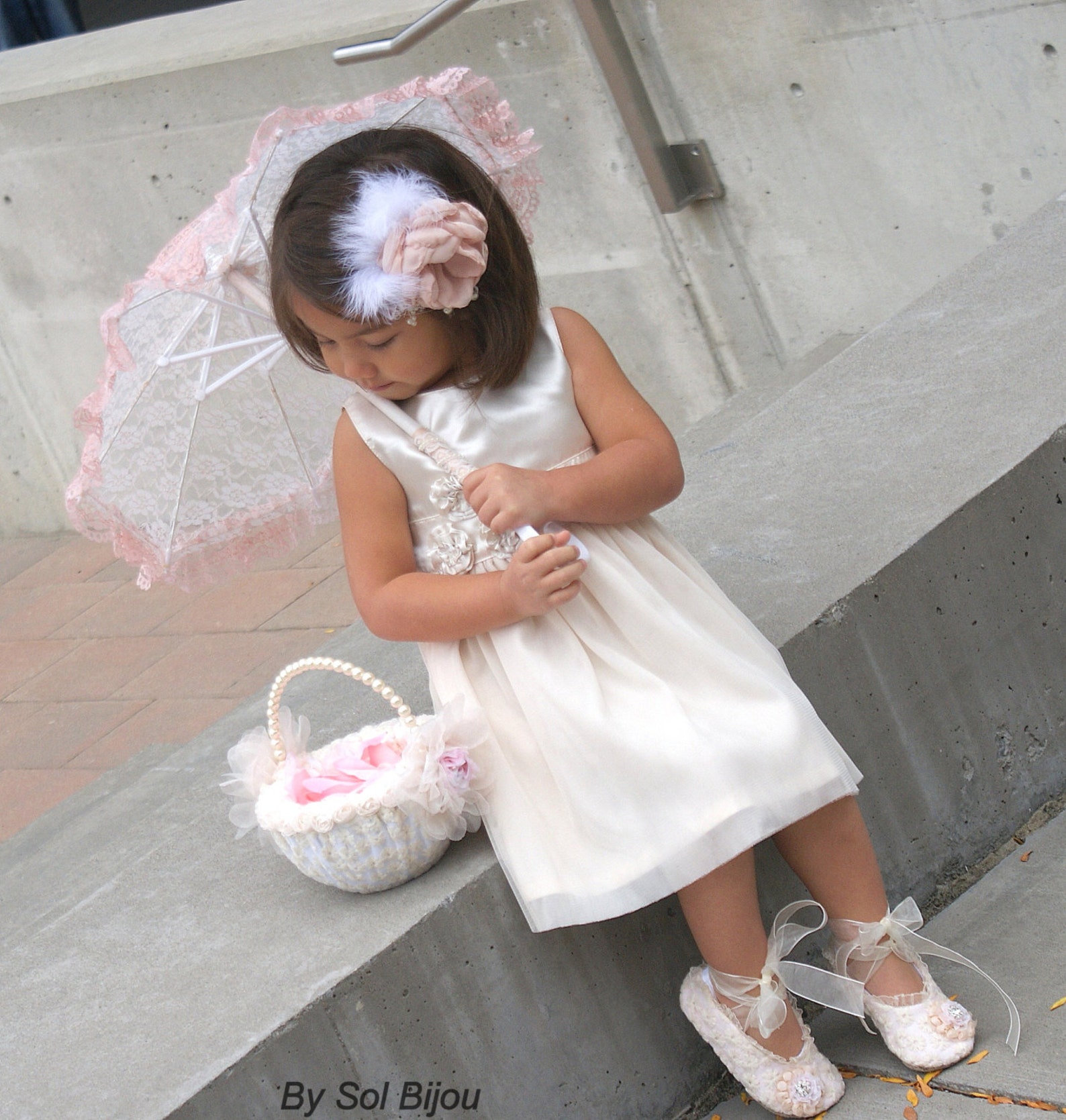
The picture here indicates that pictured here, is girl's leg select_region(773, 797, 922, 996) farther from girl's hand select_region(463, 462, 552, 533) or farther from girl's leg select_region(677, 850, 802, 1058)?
girl's hand select_region(463, 462, 552, 533)

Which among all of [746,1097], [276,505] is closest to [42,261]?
[276,505]

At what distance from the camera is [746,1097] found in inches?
76.2

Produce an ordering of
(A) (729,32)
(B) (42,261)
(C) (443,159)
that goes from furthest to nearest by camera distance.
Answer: (B) (42,261)
(A) (729,32)
(C) (443,159)

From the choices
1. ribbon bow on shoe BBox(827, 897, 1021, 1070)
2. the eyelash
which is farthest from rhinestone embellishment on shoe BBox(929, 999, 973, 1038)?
the eyelash

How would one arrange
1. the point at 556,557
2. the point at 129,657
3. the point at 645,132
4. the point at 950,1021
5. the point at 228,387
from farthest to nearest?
the point at 129,657
the point at 645,132
the point at 228,387
the point at 950,1021
the point at 556,557

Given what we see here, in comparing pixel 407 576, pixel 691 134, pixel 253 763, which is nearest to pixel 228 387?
pixel 407 576

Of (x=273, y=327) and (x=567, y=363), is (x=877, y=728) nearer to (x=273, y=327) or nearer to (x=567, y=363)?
(x=567, y=363)

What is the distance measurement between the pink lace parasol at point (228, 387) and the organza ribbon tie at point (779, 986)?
90 centimetres

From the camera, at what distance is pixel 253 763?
5.93 ft

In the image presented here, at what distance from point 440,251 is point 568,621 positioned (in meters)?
0.49

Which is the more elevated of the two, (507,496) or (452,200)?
(452,200)

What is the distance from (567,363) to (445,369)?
0.56 feet

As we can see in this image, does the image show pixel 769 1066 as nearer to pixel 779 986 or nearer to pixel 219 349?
pixel 779 986

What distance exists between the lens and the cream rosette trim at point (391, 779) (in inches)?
65.6
